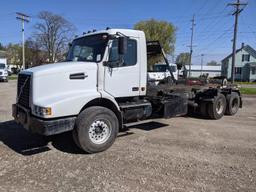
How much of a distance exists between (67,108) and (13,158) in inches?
59.0

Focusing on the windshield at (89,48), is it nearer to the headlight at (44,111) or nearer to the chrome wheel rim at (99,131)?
the chrome wheel rim at (99,131)

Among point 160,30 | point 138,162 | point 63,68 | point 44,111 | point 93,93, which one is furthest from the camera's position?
point 160,30

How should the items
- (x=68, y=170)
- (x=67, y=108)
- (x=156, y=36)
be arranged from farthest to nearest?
(x=156, y=36) < (x=67, y=108) < (x=68, y=170)

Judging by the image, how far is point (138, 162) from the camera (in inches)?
188

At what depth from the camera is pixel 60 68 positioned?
5.01 meters

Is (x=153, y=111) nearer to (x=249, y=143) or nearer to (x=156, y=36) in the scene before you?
(x=249, y=143)

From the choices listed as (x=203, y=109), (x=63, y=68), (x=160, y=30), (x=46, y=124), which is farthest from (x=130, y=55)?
(x=160, y=30)

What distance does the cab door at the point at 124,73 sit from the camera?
556 centimetres

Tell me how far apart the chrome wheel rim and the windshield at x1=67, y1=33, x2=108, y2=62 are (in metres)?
1.39

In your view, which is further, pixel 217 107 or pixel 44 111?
pixel 217 107

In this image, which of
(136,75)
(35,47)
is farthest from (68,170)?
(35,47)

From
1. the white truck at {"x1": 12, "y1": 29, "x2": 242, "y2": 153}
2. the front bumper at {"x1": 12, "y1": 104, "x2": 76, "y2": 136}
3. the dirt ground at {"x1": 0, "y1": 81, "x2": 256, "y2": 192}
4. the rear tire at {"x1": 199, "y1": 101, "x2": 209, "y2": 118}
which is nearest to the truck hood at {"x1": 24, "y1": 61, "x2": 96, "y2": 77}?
the white truck at {"x1": 12, "y1": 29, "x2": 242, "y2": 153}

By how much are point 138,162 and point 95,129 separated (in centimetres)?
119

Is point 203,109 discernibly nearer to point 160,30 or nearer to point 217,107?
point 217,107
